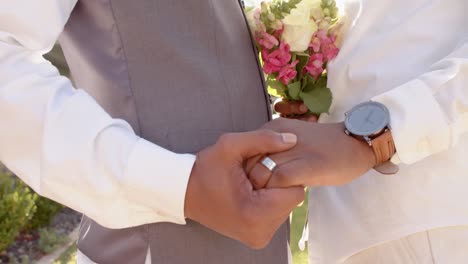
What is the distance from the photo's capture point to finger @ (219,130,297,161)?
1511mm

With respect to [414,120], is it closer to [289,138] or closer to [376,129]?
[376,129]

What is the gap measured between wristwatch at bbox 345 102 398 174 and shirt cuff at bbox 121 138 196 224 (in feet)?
1.42

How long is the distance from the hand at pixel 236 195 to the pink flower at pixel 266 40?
50 cm

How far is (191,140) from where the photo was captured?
1.74 m

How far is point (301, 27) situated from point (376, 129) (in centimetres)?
44

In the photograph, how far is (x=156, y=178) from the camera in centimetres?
152

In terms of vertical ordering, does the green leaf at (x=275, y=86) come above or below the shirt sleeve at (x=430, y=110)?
below

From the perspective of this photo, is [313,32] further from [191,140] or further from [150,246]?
[150,246]

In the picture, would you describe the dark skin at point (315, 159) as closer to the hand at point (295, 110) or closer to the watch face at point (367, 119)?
the watch face at point (367, 119)

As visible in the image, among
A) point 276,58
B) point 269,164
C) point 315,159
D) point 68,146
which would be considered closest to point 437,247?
point 315,159

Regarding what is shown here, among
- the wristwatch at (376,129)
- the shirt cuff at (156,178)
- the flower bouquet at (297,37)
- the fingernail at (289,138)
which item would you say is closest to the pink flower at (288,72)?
the flower bouquet at (297,37)

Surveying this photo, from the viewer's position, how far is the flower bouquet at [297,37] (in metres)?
2.00

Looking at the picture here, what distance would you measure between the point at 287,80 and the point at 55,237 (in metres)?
3.81

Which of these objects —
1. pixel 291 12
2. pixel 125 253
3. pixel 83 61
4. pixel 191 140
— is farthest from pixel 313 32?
pixel 125 253
